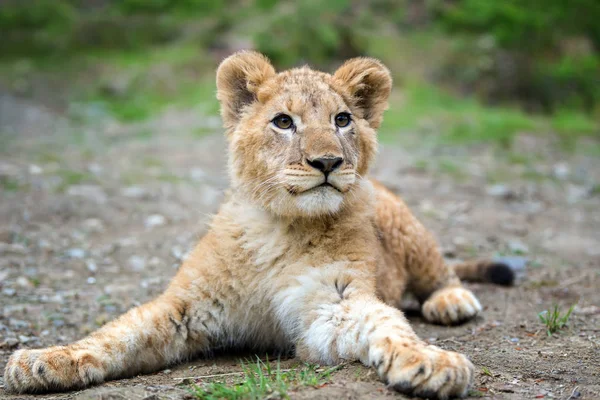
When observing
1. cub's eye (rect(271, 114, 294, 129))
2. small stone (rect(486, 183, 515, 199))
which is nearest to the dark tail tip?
cub's eye (rect(271, 114, 294, 129))

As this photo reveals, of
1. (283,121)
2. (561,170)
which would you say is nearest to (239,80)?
(283,121)

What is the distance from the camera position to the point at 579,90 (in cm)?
1611

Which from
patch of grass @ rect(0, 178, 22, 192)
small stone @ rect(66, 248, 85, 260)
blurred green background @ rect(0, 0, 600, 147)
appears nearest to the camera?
small stone @ rect(66, 248, 85, 260)

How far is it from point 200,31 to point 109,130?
470 centimetres

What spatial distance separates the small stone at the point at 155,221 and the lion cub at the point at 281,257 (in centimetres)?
323

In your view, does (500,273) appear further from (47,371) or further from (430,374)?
(47,371)

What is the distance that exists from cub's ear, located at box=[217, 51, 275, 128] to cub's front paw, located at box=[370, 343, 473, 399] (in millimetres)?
2413

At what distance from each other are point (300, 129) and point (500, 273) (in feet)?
9.67

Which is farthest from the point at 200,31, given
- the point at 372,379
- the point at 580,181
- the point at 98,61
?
the point at 372,379

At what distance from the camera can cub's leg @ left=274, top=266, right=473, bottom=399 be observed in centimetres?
370

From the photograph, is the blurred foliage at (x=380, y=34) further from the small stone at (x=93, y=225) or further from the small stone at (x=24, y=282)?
the small stone at (x=24, y=282)

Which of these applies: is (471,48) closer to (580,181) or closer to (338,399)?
(580,181)

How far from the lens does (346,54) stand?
52.5 feet

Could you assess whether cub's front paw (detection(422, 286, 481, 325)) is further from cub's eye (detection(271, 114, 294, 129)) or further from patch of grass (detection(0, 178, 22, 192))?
patch of grass (detection(0, 178, 22, 192))
